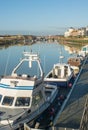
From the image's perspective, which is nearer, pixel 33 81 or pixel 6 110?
pixel 6 110

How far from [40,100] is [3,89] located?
2.69 meters

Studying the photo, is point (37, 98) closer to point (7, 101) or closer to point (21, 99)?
point (21, 99)

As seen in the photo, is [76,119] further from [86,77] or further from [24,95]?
[86,77]

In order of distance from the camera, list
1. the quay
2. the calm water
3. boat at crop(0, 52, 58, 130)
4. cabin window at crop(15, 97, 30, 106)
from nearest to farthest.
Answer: the quay < boat at crop(0, 52, 58, 130) < cabin window at crop(15, 97, 30, 106) < the calm water

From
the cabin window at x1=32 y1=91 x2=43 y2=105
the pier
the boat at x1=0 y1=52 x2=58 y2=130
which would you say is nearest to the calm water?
the cabin window at x1=32 y1=91 x2=43 y2=105

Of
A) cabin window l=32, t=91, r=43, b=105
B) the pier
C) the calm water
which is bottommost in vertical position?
the calm water

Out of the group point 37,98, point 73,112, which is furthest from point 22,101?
point 73,112

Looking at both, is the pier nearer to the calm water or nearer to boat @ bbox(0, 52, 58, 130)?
boat @ bbox(0, 52, 58, 130)

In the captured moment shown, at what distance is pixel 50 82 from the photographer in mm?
30656

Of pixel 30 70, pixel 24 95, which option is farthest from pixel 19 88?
pixel 30 70

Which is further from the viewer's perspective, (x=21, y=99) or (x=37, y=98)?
(x=37, y=98)

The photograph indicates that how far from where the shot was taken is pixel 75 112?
66.4ft

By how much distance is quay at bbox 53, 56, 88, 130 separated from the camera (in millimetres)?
17587

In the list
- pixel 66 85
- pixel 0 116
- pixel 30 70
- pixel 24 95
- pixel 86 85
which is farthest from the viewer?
pixel 30 70
